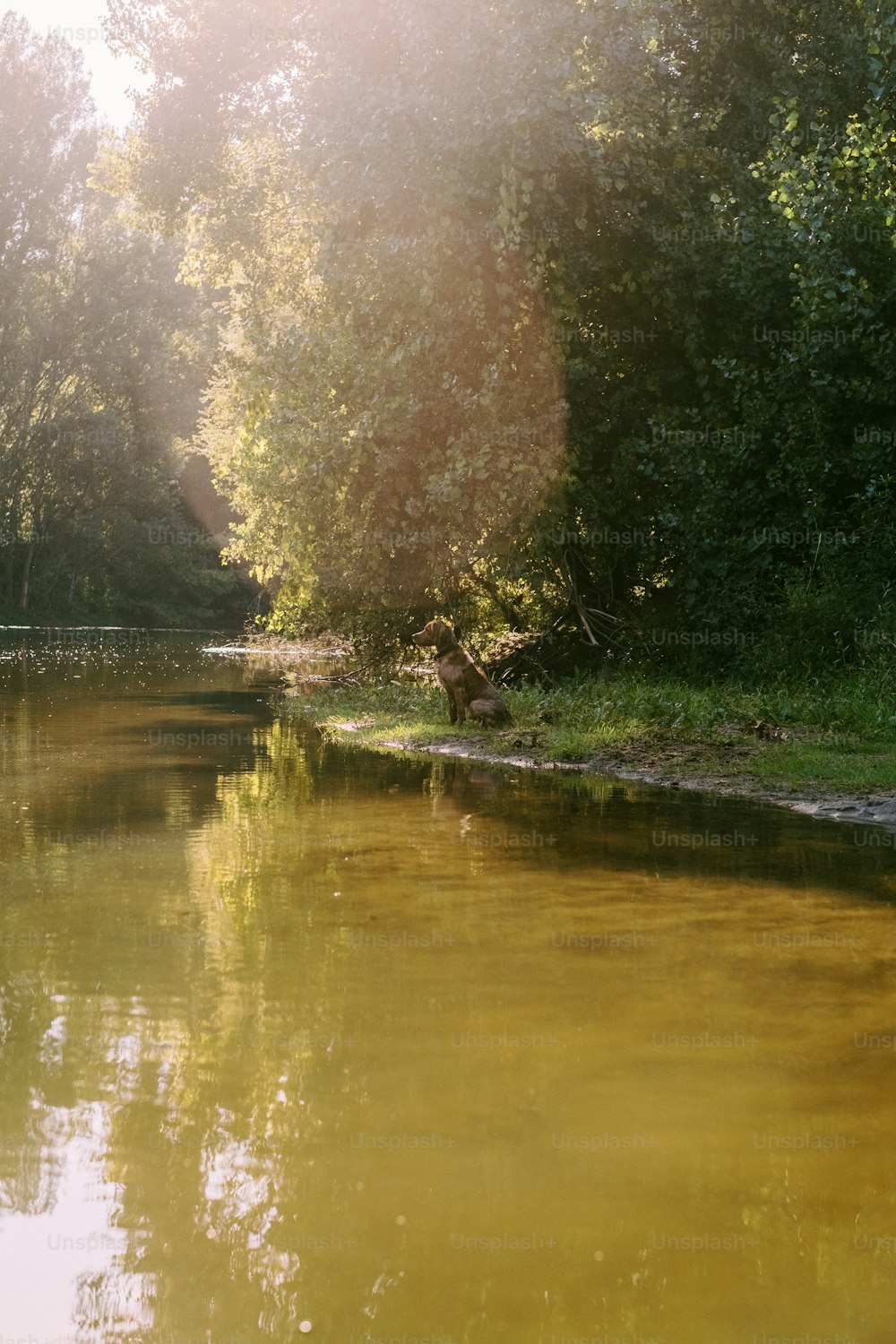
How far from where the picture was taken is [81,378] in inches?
1977

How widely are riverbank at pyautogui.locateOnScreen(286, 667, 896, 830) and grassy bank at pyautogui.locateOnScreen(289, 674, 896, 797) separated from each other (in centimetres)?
2

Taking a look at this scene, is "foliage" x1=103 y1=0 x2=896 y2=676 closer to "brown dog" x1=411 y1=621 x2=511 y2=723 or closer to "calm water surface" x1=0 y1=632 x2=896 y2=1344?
"brown dog" x1=411 y1=621 x2=511 y2=723

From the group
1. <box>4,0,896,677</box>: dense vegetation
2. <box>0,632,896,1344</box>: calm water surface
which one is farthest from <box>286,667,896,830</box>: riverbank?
<box>0,632,896,1344</box>: calm water surface

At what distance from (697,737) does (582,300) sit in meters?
7.83

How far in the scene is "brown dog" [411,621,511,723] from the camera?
16.5 metres

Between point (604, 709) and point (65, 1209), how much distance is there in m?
12.5

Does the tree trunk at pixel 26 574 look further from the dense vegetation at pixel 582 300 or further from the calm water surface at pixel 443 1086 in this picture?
the calm water surface at pixel 443 1086

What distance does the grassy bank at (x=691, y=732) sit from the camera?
12.4 m

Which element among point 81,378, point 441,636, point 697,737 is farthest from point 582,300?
point 81,378

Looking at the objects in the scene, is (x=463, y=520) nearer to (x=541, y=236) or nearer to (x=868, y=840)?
(x=541, y=236)

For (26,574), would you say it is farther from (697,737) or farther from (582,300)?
(697,737)

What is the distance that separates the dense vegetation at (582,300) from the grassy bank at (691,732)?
155 cm

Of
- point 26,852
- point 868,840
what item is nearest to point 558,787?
point 868,840

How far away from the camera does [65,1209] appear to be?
12.1 feet
